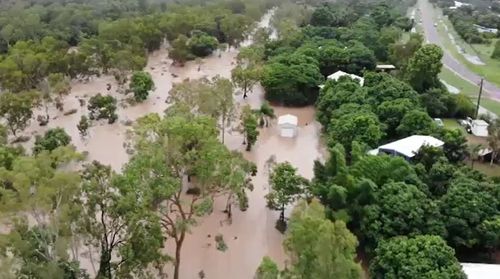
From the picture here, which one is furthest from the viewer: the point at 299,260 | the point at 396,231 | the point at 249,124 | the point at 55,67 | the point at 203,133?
the point at 55,67

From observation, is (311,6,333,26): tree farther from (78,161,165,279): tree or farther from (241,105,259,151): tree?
(78,161,165,279): tree

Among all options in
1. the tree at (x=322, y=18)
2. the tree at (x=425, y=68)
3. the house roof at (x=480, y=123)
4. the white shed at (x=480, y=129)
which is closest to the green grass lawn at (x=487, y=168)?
the white shed at (x=480, y=129)

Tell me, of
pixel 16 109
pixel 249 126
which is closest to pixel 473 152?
pixel 249 126

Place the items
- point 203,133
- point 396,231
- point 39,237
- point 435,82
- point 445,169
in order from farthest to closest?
point 435,82 → point 445,169 → point 396,231 → point 203,133 → point 39,237

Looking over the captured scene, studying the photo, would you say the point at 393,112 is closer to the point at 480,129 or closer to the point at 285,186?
the point at 480,129

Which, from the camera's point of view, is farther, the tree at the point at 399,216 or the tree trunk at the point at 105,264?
the tree at the point at 399,216

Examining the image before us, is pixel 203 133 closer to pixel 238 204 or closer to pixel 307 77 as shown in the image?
pixel 238 204

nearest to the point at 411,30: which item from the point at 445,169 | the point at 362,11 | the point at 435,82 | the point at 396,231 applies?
the point at 362,11

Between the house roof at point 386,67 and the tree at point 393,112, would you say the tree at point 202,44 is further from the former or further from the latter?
the tree at point 393,112
